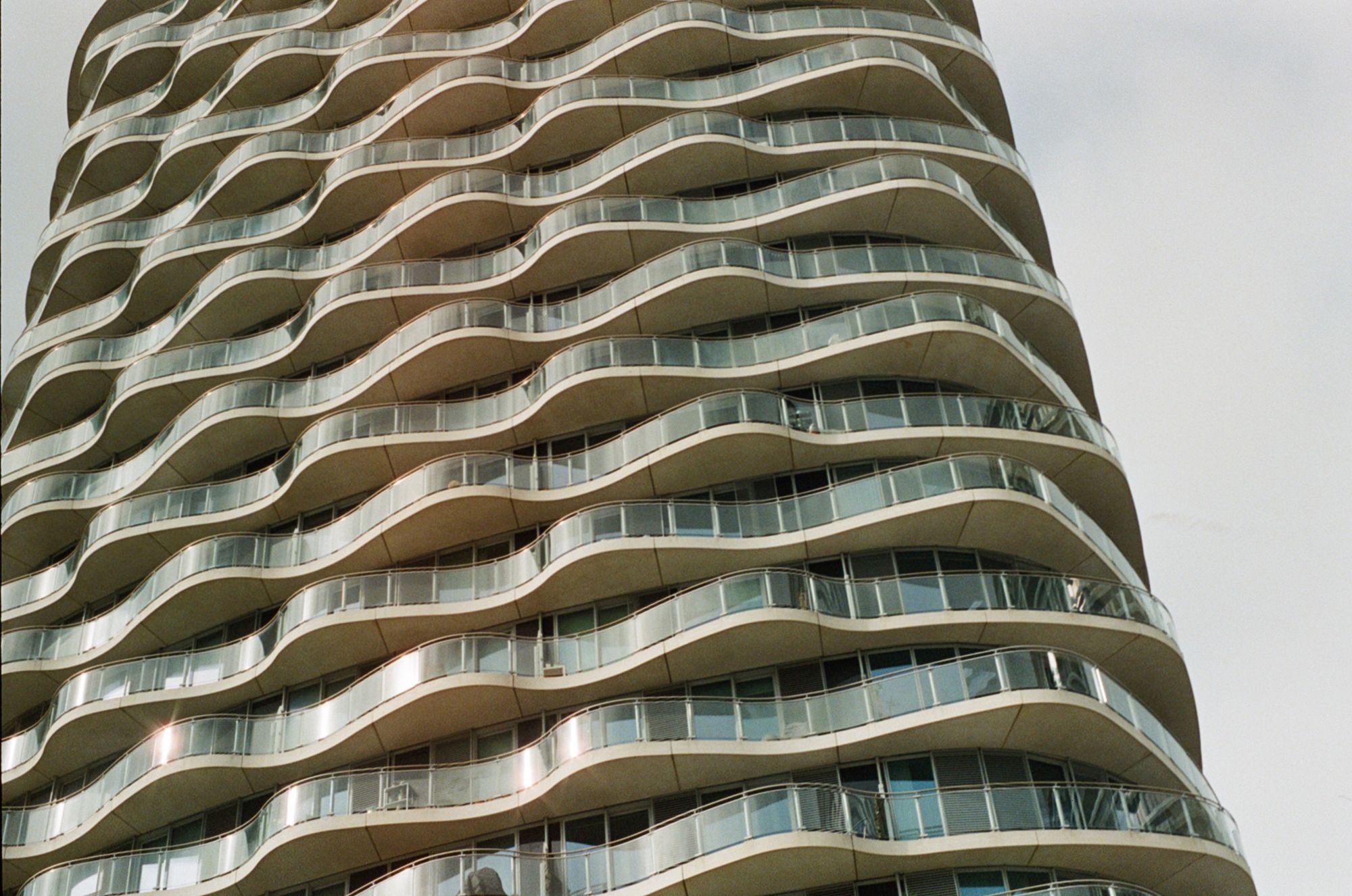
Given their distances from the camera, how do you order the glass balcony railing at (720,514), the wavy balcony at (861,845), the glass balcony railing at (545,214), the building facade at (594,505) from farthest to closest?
the glass balcony railing at (545,214) → the glass balcony railing at (720,514) → the building facade at (594,505) → the wavy balcony at (861,845)

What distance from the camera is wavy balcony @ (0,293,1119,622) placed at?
31000 mm

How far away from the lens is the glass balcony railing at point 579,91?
37781mm

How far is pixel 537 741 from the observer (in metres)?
26.0

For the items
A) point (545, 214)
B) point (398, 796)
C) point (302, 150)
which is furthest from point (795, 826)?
point (302, 150)

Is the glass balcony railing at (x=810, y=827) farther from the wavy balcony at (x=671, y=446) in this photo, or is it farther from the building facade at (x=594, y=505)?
the wavy balcony at (x=671, y=446)

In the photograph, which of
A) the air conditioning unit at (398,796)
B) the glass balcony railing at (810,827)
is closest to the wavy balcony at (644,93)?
the air conditioning unit at (398,796)

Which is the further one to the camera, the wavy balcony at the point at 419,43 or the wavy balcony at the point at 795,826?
the wavy balcony at the point at 419,43

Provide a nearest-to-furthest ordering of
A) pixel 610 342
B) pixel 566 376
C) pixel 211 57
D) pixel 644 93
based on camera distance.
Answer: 1. pixel 566 376
2. pixel 610 342
3. pixel 644 93
4. pixel 211 57

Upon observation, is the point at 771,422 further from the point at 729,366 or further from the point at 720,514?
the point at 729,366

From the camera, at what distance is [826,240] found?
34.8 meters

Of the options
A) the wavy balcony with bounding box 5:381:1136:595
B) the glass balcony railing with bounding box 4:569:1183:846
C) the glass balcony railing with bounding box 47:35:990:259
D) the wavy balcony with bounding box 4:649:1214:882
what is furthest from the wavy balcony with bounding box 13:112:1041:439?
the wavy balcony with bounding box 4:649:1214:882

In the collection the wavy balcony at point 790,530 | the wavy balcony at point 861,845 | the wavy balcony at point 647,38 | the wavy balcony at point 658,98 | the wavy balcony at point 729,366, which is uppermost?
the wavy balcony at point 647,38

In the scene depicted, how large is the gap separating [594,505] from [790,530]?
13.5 feet

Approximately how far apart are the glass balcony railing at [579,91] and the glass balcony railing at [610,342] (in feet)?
19.8
